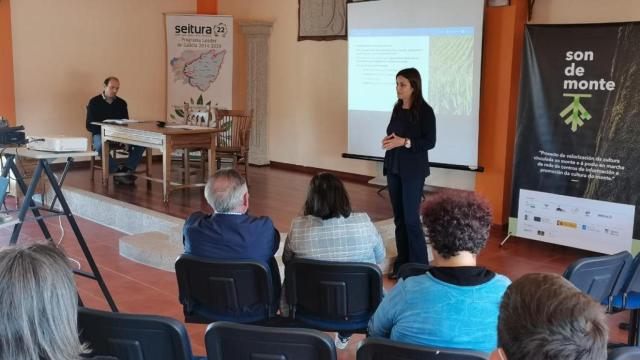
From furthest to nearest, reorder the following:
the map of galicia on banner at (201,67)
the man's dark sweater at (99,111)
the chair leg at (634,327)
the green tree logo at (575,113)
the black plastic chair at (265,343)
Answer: the map of galicia on banner at (201,67) < the man's dark sweater at (99,111) < the green tree logo at (575,113) < the chair leg at (634,327) < the black plastic chair at (265,343)

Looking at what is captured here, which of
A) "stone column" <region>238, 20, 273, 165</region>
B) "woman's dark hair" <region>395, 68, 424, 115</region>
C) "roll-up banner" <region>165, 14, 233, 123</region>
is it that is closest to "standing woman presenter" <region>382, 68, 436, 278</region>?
"woman's dark hair" <region>395, 68, 424, 115</region>

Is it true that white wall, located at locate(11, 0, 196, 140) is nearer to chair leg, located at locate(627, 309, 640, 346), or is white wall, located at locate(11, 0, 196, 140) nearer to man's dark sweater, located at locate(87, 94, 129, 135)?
man's dark sweater, located at locate(87, 94, 129, 135)

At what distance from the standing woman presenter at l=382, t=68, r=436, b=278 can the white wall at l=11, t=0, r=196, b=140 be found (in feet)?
19.5

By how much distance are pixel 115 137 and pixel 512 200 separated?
419 cm

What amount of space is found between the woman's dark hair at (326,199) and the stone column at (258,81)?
20.7ft

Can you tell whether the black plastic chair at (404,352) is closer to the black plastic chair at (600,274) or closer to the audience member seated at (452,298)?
the audience member seated at (452,298)

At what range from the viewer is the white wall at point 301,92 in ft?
27.8

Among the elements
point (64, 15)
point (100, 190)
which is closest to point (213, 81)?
point (64, 15)

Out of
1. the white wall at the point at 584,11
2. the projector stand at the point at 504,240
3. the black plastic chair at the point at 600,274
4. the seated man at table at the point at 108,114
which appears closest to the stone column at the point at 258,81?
the seated man at table at the point at 108,114

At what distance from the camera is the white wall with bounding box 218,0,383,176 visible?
8484mm

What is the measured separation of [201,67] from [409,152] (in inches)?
227

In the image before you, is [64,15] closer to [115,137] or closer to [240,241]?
[115,137]

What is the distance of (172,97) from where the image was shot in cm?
958

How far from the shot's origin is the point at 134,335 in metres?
1.96
